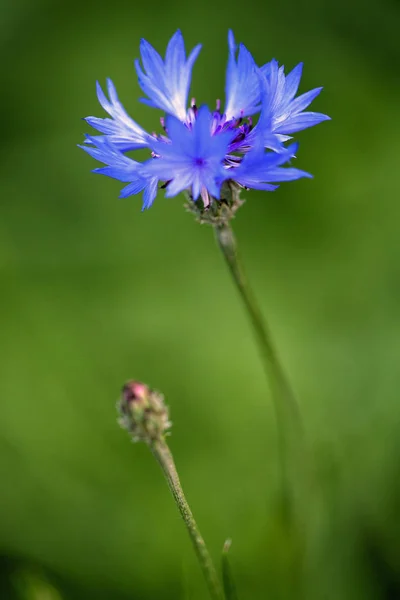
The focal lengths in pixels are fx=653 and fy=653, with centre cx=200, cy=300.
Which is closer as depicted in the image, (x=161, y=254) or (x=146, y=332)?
(x=146, y=332)

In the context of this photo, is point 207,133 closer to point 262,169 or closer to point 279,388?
point 262,169

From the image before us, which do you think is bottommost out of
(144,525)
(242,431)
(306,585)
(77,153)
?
(306,585)

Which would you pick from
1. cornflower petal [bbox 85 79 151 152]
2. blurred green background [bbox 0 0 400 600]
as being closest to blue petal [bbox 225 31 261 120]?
cornflower petal [bbox 85 79 151 152]

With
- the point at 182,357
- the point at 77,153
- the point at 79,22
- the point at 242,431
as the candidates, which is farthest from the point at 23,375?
the point at 79,22

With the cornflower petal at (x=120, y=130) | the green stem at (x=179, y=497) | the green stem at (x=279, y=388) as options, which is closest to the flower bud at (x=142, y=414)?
the green stem at (x=179, y=497)

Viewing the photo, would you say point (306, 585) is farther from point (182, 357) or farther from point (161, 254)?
point (161, 254)

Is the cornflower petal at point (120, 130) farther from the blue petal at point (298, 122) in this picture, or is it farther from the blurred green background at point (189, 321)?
the blurred green background at point (189, 321)

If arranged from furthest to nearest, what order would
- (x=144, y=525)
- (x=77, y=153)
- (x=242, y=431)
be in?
(x=77, y=153) → (x=242, y=431) → (x=144, y=525)
